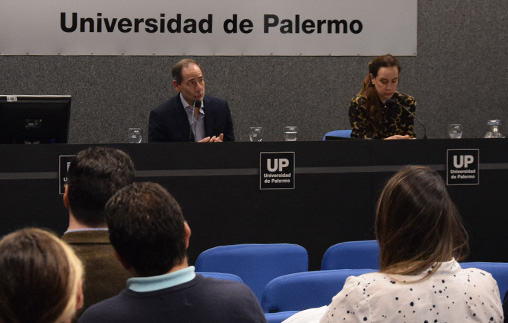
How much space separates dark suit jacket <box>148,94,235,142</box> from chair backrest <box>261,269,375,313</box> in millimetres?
2579

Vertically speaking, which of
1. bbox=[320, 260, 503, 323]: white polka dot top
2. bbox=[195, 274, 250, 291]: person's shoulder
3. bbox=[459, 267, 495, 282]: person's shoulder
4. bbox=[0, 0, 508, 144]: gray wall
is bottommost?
bbox=[320, 260, 503, 323]: white polka dot top

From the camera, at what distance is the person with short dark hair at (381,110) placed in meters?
4.69

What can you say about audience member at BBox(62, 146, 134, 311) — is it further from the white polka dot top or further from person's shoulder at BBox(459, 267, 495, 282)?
person's shoulder at BBox(459, 267, 495, 282)

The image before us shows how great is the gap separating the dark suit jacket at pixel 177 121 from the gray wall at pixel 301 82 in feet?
3.99

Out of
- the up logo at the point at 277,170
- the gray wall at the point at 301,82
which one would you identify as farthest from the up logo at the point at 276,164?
the gray wall at the point at 301,82

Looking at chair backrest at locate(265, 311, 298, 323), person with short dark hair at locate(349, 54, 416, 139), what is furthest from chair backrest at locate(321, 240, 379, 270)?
person with short dark hair at locate(349, 54, 416, 139)

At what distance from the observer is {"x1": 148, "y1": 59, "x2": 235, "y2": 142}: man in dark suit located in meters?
4.76

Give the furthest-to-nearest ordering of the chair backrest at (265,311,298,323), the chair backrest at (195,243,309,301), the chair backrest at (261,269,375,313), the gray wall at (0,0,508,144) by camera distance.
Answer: the gray wall at (0,0,508,144), the chair backrest at (195,243,309,301), the chair backrest at (261,269,375,313), the chair backrest at (265,311,298,323)

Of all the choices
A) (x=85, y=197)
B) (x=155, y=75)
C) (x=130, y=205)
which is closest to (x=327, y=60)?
(x=155, y=75)

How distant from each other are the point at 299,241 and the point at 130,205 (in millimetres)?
2608

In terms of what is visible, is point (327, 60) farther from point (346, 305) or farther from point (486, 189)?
point (346, 305)

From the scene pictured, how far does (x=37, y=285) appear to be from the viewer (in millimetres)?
1137

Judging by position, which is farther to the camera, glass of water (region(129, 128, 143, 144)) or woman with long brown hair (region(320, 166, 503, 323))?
glass of water (region(129, 128, 143, 144))

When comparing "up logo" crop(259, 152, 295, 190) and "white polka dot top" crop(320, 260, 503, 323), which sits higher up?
"up logo" crop(259, 152, 295, 190)
